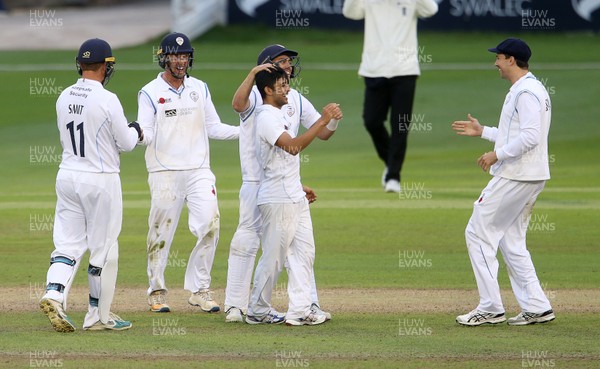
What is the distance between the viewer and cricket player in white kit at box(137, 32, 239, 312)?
11367 mm

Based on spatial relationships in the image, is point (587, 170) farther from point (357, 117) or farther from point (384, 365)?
point (384, 365)

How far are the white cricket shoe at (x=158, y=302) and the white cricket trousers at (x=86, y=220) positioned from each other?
1017 millimetres

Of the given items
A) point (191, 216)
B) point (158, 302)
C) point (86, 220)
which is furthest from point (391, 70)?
point (86, 220)

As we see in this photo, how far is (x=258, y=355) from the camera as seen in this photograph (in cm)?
921

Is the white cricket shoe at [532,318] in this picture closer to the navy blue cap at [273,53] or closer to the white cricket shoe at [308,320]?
the white cricket shoe at [308,320]

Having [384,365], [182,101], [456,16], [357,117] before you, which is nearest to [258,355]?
[384,365]

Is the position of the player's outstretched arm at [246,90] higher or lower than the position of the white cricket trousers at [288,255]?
higher

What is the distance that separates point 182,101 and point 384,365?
12.4 feet

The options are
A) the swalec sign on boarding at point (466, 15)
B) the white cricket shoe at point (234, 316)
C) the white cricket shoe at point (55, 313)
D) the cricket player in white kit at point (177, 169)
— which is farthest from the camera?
the swalec sign on boarding at point (466, 15)

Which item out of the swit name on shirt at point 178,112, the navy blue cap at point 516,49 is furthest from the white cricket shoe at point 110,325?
the navy blue cap at point 516,49

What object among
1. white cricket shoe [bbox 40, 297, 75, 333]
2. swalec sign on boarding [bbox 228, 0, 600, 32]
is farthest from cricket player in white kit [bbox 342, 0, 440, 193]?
swalec sign on boarding [bbox 228, 0, 600, 32]

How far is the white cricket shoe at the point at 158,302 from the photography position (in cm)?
1112

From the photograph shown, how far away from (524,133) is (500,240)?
1.01 m

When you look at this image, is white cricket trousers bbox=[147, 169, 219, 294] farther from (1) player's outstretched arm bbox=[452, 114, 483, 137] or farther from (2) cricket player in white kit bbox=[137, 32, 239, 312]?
(1) player's outstretched arm bbox=[452, 114, 483, 137]
